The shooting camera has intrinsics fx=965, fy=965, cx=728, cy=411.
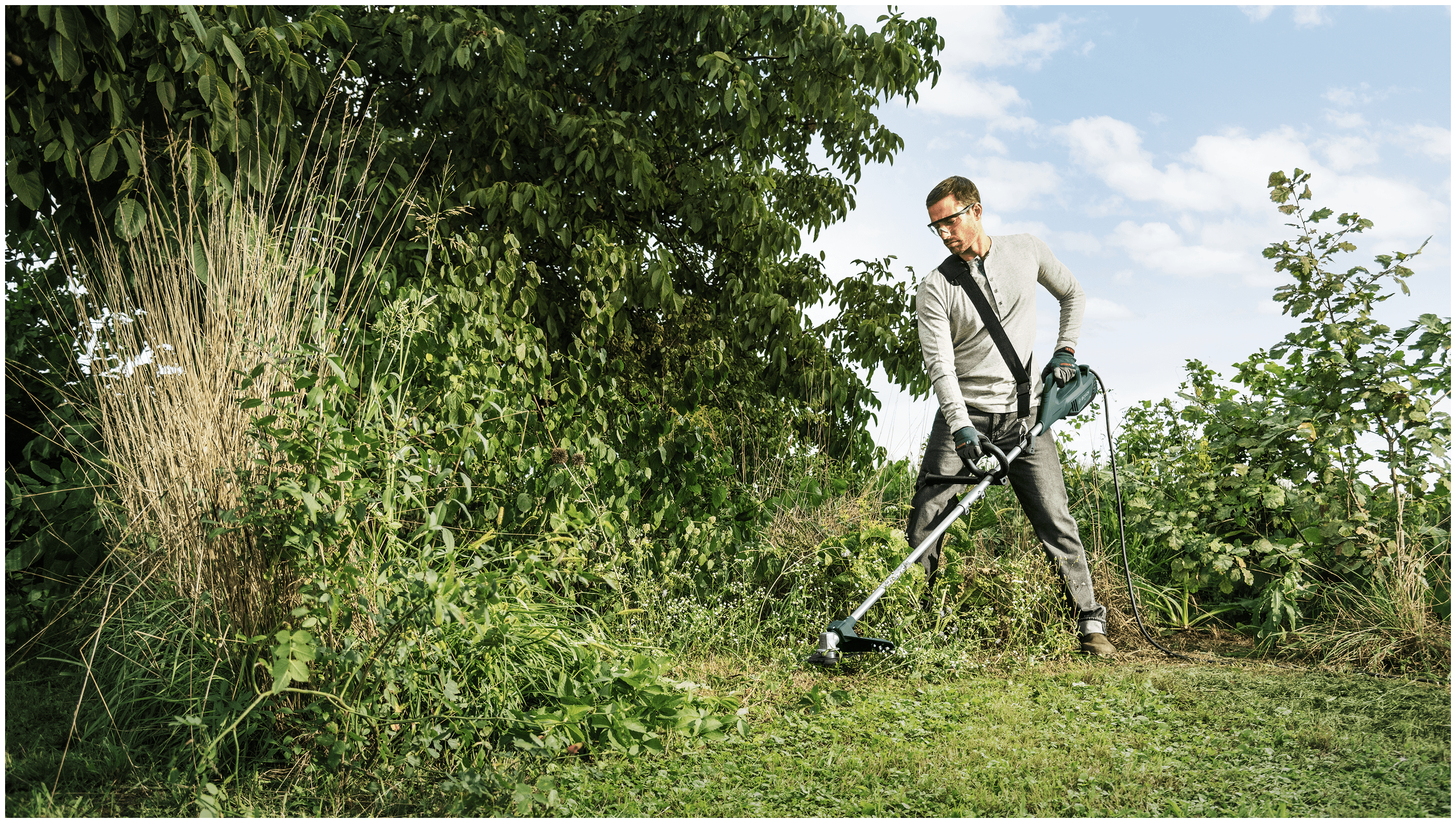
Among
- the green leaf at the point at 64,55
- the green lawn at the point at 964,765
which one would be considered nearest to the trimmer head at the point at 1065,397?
the green lawn at the point at 964,765

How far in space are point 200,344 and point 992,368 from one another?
9.56 feet

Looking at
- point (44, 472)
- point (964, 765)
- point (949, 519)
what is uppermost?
point (949, 519)

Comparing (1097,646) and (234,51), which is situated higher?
(234,51)

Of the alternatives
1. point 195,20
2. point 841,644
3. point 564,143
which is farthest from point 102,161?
point 841,644

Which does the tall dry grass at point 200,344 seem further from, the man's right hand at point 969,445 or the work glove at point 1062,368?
the work glove at point 1062,368

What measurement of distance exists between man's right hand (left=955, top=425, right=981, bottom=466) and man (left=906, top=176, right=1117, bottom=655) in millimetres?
248

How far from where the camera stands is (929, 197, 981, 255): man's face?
396cm

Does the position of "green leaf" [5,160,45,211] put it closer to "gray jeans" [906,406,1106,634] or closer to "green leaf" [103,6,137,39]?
"green leaf" [103,6,137,39]

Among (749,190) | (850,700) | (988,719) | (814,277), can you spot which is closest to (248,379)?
(850,700)

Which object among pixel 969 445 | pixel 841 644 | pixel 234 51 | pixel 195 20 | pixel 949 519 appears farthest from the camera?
pixel 969 445

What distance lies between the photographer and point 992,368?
4.02m

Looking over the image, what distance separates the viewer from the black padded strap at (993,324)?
399cm

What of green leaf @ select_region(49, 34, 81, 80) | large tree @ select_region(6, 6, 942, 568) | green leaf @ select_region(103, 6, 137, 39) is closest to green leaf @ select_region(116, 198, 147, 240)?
large tree @ select_region(6, 6, 942, 568)

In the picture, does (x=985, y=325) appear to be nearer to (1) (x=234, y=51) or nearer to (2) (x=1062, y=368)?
(2) (x=1062, y=368)
